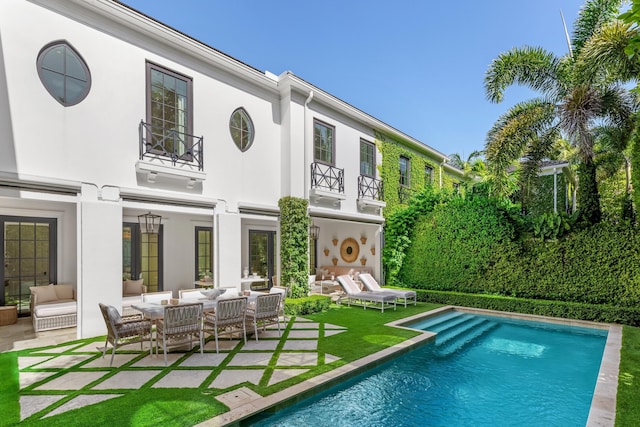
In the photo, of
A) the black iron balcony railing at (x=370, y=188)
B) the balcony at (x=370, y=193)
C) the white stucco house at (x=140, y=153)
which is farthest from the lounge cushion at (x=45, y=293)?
the black iron balcony railing at (x=370, y=188)

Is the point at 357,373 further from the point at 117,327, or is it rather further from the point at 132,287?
the point at 132,287

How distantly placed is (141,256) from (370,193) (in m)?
9.80

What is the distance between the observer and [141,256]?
11844 millimetres

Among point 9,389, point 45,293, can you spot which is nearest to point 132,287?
point 45,293

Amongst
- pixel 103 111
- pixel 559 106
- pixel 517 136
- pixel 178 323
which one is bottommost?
pixel 178 323

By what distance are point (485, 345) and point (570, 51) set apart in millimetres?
10516

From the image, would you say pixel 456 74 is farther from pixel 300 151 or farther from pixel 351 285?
pixel 351 285

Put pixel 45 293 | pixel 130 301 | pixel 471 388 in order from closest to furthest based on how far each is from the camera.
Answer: pixel 471 388, pixel 130 301, pixel 45 293

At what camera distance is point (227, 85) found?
10.7 m

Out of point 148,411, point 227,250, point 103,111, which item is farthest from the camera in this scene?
point 227,250

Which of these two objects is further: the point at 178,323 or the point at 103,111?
the point at 103,111

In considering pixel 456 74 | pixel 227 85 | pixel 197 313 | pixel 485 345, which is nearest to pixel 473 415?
pixel 485 345

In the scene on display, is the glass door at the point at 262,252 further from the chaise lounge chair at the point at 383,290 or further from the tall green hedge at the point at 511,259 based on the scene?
the tall green hedge at the point at 511,259

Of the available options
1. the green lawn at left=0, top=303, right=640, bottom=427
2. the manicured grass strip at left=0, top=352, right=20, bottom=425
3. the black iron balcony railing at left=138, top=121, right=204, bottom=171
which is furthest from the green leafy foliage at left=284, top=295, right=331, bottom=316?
the manicured grass strip at left=0, top=352, right=20, bottom=425
